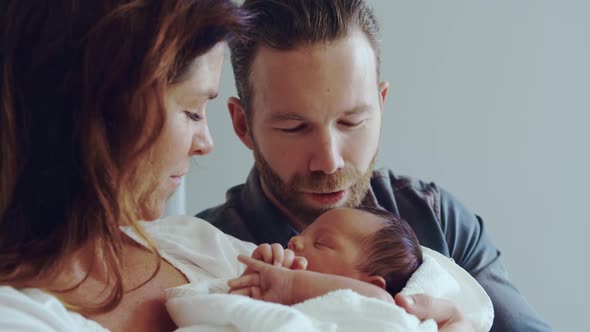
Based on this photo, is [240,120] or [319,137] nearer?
[319,137]

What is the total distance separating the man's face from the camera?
5.71ft

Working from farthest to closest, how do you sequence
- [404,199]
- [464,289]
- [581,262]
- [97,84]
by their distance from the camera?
[581,262] → [404,199] → [464,289] → [97,84]

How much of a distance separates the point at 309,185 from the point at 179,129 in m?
0.67

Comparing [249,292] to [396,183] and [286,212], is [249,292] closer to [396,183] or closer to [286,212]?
[286,212]

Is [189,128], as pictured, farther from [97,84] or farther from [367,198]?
[367,198]

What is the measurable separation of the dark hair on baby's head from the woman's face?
0.37m

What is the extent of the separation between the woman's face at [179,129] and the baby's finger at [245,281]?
0.19 m

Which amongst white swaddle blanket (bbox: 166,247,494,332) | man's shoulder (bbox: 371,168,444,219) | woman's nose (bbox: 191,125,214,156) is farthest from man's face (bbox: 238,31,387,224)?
white swaddle blanket (bbox: 166,247,494,332)

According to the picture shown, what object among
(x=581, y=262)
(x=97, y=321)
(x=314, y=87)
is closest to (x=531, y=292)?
(x=581, y=262)

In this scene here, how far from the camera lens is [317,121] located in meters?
1.75

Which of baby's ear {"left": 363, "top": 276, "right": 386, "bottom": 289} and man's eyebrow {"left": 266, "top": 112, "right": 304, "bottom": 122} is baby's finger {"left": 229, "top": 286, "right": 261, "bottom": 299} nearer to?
baby's ear {"left": 363, "top": 276, "right": 386, "bottom": 289}

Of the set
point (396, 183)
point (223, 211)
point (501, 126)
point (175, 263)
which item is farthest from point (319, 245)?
point (501, 126)

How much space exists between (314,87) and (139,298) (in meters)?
0.71

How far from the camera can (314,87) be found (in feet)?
5.65
